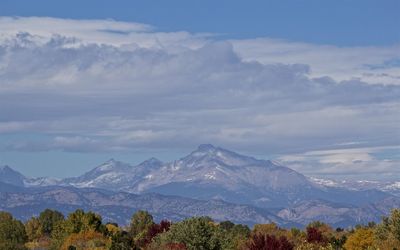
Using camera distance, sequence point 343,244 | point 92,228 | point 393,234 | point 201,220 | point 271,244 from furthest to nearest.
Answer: point 92,228 < point 343,244 < point 393,234 < point 201,220 < point 271,244

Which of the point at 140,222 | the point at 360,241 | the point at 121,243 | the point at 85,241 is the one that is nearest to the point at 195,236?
the point at 121,243

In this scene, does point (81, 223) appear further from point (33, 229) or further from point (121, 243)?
point (121, 243)

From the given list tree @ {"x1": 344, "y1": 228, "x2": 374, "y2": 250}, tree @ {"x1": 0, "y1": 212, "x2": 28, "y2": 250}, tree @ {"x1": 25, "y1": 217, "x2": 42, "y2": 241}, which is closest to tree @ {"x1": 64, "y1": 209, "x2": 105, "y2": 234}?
tree @ {"x1": 0, "y1": 212, "x2": 28, "y2": 250}

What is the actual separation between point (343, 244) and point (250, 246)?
160 ft

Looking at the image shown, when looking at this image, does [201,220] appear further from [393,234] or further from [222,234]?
[393,234]

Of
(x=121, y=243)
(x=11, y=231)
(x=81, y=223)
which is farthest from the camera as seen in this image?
(x=11, y=231)

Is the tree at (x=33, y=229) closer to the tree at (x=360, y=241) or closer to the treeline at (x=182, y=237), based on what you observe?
the treeline at (x=182, y=237)

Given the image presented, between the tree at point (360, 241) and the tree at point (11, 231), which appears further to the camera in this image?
the tree at point (11, 231)

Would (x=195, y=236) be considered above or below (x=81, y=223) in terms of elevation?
below

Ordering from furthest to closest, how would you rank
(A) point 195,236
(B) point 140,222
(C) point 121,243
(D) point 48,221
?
(B) point 140,222 → (D) point 48,221 → (C) point 121,243 → (A) point 195,236

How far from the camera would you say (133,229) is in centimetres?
18012

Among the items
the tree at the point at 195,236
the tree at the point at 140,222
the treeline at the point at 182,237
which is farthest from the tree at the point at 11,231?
the tree at the point at 195,236

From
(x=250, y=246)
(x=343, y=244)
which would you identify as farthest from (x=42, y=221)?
(x=250, y=246)

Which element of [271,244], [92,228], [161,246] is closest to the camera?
[271,244]
